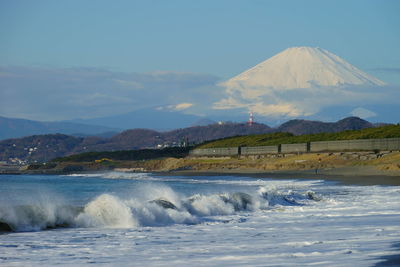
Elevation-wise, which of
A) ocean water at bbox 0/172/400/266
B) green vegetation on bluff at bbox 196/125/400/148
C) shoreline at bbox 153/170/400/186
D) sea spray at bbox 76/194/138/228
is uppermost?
green vegetation on bluff at bbox 196/125/400/148

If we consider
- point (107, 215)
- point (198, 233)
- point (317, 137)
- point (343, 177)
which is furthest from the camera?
point (317, 137)

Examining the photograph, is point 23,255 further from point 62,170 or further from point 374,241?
point 62,170

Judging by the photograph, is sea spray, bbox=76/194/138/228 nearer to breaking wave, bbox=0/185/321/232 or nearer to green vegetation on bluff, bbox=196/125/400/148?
breaking wave, bbox=0/185/321/232

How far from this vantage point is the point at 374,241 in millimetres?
12703

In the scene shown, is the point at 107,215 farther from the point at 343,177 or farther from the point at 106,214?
the point at 343,177

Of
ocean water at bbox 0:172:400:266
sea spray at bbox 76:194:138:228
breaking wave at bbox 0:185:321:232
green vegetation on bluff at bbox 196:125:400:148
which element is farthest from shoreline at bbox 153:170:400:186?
sea spray at bbox 76:194:138:228

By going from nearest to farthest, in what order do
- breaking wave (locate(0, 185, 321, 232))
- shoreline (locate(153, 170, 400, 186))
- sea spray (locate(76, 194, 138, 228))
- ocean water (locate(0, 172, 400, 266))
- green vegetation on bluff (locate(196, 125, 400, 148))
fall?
ocean water (locate(0, 172, 400, 266)) → breaking wave (locate(0, 185, 321, 232)) → sea spray (locate(76, 194, 138, 228)) → shoreline (locate(153, 170, 400, 186)) → green vegetation on bluff (locate(196, 125, 400, 148))

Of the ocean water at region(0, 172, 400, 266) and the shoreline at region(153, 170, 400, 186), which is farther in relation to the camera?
the shoreline at region(153, 170, 400, 186)

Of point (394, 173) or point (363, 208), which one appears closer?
point (363, 208)

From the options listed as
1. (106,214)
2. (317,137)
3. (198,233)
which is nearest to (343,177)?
(106,214)

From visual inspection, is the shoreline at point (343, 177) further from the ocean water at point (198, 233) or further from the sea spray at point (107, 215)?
the sea spray at point (107, 215)

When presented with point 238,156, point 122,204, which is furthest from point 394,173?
point 238,156

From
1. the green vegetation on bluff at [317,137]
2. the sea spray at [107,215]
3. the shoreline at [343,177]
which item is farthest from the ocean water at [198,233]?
the green vegetation on bluff at [317,137]

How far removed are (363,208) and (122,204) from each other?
678 centimetres
